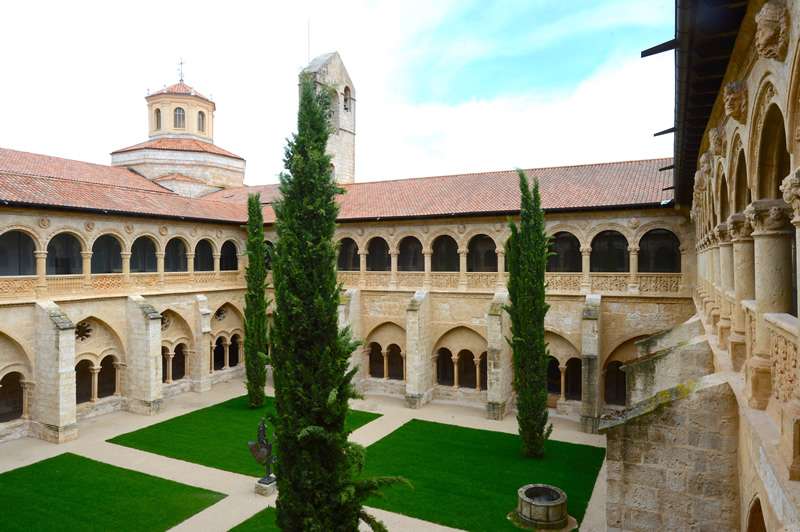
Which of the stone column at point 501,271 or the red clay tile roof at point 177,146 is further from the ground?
the red clay tile roof at point 177,146

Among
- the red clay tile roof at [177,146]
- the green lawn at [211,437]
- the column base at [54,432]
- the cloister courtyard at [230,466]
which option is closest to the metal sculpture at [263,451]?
the cloister courtyard at [230,466]

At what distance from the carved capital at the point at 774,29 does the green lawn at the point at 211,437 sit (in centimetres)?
1259

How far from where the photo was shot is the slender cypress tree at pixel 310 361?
734 cm

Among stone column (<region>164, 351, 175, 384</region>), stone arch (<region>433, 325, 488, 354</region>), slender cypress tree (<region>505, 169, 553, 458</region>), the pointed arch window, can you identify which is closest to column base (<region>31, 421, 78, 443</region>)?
stone column (<region>164, 351, 175, 384</region>)

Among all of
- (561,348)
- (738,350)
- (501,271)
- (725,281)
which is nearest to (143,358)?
(501,271)

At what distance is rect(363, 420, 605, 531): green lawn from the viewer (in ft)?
36.6

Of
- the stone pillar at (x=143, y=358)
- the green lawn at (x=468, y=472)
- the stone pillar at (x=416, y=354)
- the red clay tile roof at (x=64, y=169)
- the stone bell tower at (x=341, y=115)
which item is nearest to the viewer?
the green lawn at (x=468, y=472)

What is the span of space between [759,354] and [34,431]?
1878 cm

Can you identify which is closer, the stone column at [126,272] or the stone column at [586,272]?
the stone column at [586,272]

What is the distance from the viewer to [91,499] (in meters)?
11.7

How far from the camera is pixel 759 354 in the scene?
4855mm

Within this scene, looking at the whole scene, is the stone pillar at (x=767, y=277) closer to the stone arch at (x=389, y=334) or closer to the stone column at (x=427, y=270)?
the stone column at (x=427, y=270)

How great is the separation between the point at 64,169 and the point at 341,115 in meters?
14.0

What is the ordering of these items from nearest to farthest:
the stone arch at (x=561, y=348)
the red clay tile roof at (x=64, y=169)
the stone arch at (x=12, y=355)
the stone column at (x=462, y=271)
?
the stone arch at (x=12, y=355)
the stone arch at (x=561, y=348)
the stone column at (x=462, y=271)
the red clay tile roof at (x=64, y=169)
